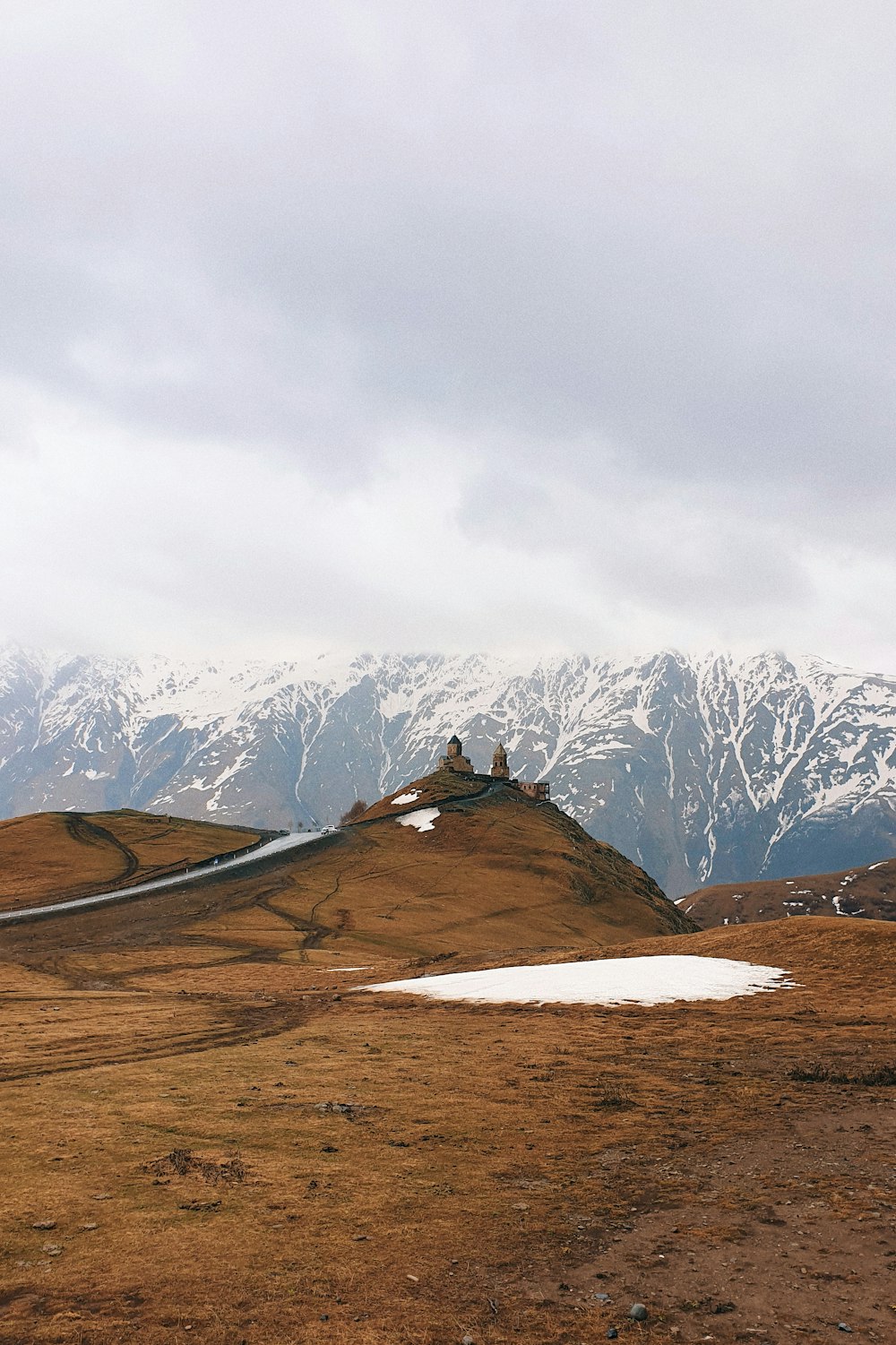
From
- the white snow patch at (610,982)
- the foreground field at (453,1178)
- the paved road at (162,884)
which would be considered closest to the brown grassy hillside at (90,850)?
the paved road at (162,884)

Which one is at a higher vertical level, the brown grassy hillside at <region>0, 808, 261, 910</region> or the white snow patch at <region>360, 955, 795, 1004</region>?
the brown grassy hillside at <region>0, 808, 261, 910</region>

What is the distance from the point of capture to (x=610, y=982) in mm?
46969

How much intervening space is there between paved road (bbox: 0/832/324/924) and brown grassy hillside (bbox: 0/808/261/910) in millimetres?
3464

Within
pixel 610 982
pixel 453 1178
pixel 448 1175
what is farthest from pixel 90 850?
pixel 453 1178

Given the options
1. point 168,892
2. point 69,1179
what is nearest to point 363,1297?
point 69,1179

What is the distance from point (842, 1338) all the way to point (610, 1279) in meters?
3.43

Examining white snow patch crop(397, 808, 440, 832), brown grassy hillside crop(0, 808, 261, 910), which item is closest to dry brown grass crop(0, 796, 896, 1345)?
brown grassy hillside crop(0, 808, 261, 910)

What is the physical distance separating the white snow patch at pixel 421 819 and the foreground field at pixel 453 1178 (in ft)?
421

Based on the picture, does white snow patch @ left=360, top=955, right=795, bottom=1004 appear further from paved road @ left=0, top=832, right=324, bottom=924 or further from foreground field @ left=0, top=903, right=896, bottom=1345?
paved road @ left=0, top=832, right=324, bottom=924

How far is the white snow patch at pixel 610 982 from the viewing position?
42906mm

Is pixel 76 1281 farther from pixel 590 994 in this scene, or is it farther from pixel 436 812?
pixel 436 812

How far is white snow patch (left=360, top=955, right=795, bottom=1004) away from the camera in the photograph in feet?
141

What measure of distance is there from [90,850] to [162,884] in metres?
28.2

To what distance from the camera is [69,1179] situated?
17109mm
